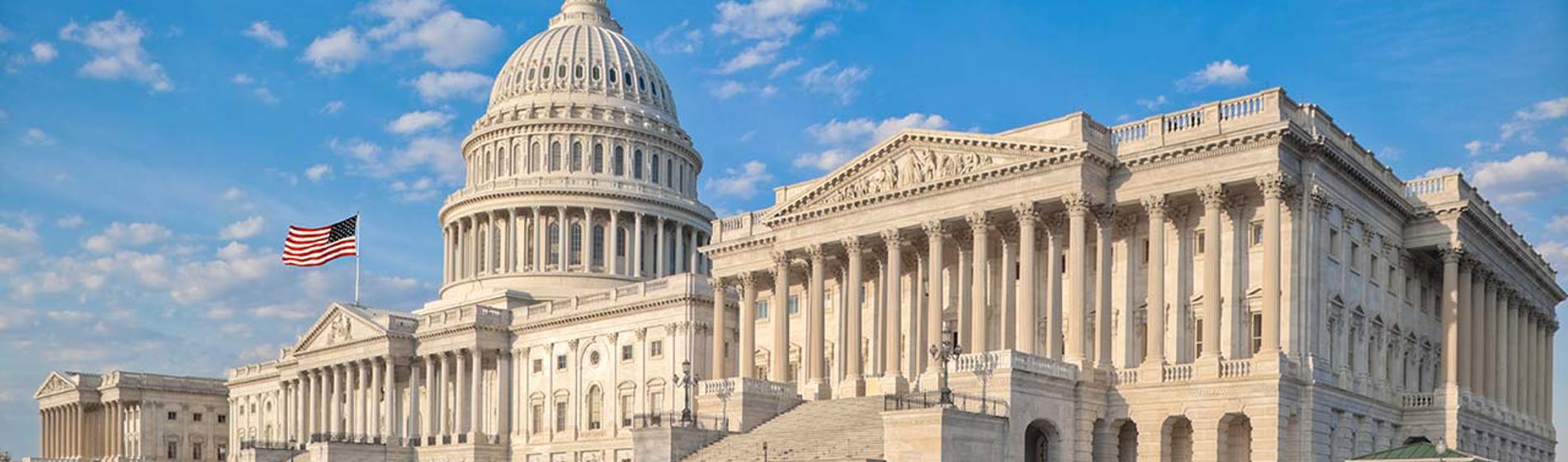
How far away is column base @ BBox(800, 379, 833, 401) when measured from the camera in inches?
2726

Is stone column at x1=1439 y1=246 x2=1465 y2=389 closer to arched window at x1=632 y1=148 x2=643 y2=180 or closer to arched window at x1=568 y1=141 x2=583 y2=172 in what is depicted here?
arched window at x1=632 y1=148 x2=643 y2=180

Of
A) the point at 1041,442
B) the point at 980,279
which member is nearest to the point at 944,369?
the point at 1041,442

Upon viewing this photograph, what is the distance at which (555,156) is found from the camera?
121 m

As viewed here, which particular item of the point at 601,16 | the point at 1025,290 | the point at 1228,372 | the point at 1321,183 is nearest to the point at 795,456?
the point at 1025,290

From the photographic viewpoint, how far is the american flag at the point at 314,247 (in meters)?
102

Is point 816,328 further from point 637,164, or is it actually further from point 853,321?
point 637,164

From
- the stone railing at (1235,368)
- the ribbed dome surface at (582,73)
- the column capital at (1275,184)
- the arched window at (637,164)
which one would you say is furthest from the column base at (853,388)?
the ribbed dome surface at (582,73)

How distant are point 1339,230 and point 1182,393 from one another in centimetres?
854

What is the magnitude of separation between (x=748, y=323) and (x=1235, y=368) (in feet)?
86.7

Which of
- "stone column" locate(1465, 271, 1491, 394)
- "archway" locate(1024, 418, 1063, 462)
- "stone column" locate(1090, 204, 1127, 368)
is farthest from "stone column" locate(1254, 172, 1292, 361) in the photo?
"stone column" locate(1465, 271, 1491, 394)

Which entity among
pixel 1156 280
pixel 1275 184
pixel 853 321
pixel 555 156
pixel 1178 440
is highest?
pixel 555 156

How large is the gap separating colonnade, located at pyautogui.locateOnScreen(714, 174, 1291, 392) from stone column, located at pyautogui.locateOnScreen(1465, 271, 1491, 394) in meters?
15.2

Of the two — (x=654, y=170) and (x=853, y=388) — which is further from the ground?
(x=654, y=170)

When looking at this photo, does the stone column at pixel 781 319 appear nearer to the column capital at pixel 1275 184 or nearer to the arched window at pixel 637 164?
the column capital at pixel 1275 184
